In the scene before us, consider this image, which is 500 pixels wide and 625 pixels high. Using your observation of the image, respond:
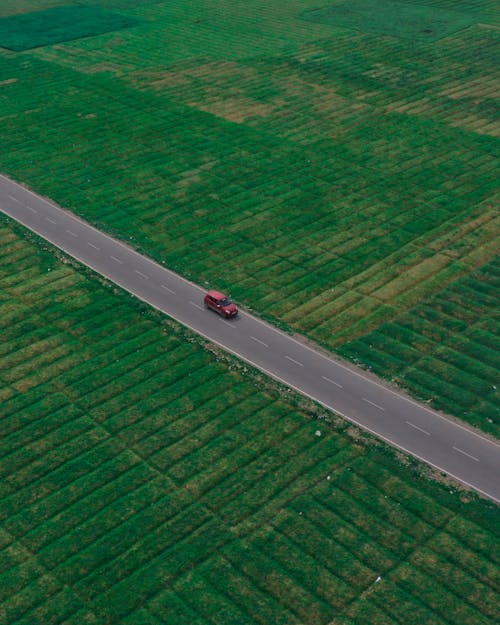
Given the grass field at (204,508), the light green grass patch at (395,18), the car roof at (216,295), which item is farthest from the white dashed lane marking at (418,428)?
the light green grass patch at (395,18)

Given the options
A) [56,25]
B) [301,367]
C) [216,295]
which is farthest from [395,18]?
[301,367]

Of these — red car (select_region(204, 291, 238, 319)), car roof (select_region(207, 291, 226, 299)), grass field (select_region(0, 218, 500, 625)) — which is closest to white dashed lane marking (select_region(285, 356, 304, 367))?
grass field (select_region(0, 218, 500, 625))

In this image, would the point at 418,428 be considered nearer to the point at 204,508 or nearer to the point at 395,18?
the point at 204,508

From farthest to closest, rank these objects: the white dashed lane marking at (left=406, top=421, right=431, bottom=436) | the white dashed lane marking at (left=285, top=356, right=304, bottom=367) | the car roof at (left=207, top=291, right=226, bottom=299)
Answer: the car roof at (left=207, top=291, right=226, bottom=299) < the white dashed lane marking at (left=285, top=356, right=304, bottom=367) < the white dashed lane marking at (left=406, top=421, right=431, bottom=436)

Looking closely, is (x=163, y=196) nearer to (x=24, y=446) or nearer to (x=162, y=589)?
(x=24, y=446)

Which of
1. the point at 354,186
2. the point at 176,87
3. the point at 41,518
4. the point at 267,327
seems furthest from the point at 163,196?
the point at 41,518

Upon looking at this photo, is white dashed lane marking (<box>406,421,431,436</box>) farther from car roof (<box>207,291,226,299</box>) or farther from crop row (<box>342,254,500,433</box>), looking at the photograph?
car roof (<box>207,291,226,299</box>)

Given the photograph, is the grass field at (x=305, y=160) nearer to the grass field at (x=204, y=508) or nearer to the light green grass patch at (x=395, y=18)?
the light green grass patch at (x=395, y=18)
